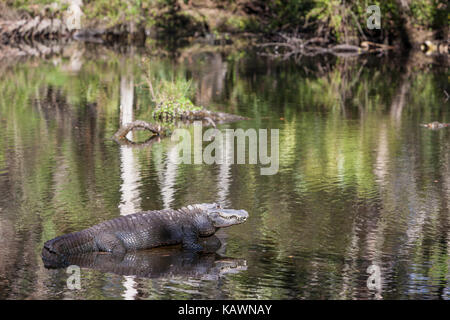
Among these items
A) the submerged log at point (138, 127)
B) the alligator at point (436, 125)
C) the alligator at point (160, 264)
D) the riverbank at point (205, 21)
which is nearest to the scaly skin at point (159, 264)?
the alligator at point (160, 264)

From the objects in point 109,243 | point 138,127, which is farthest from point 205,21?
point 109,243

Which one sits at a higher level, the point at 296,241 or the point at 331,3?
the point at 331,3

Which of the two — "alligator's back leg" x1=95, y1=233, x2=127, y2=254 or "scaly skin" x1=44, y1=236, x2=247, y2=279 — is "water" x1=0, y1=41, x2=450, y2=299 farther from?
"alligator's back leg" x1=95, y1=233, x2=127, y2=254

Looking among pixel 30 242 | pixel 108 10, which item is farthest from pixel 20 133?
pixel 108 10

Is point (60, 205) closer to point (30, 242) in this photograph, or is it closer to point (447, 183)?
point (30, 242)

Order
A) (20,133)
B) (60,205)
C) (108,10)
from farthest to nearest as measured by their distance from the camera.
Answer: (108,10) → (20,133) → (60,205)

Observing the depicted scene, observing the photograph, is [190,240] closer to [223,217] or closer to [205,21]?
[223,217]

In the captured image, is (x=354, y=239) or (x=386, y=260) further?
(x=354, y=239)

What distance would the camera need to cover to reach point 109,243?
31.6ft

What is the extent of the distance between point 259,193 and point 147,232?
3.46m

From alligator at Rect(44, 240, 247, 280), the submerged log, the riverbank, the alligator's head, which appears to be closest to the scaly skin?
alligator at Rect(44, 240, 247, 280)

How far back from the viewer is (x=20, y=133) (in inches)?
737

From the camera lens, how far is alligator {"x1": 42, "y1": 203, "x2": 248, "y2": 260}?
951 cm

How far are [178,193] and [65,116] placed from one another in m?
9.49
